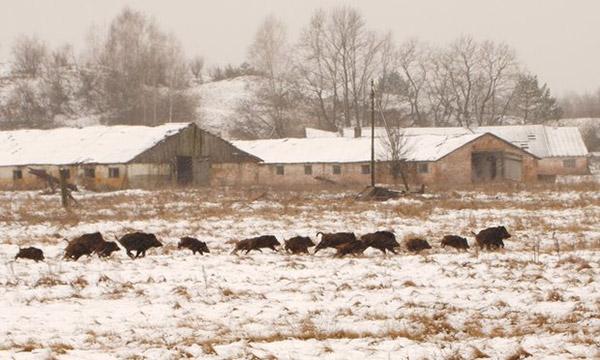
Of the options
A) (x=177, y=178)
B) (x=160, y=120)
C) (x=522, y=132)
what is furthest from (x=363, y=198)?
(x=160, y=120)

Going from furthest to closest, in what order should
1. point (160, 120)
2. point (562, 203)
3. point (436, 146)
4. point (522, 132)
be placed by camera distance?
point (160, 120), point (522, 132), point (436, 146), point (562, 203)

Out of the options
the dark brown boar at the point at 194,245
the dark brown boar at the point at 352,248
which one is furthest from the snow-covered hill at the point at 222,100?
the dark brown boar at the point at 352,248

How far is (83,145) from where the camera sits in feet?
176

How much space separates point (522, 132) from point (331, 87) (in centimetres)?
2529

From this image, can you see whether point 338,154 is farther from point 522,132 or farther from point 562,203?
point 562,203

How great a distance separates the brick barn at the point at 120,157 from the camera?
49.5 metres

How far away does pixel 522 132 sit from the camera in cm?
7375

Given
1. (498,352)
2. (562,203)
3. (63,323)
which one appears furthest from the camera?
(562,203)

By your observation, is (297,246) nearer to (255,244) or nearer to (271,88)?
(255,244)

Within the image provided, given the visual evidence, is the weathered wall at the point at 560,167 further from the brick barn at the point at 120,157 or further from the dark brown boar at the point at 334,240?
the dark brown boar at the point at 334,240

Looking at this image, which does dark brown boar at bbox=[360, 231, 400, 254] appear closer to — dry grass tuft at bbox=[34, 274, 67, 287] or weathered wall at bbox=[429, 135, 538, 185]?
dry grass tuft at bbox=[34, 274, 67, 287]

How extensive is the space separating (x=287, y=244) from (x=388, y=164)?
39.6 m

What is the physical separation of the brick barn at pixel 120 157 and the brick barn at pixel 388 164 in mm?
1802

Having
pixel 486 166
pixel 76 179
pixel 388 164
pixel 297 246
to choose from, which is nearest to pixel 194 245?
pixel 297 246
